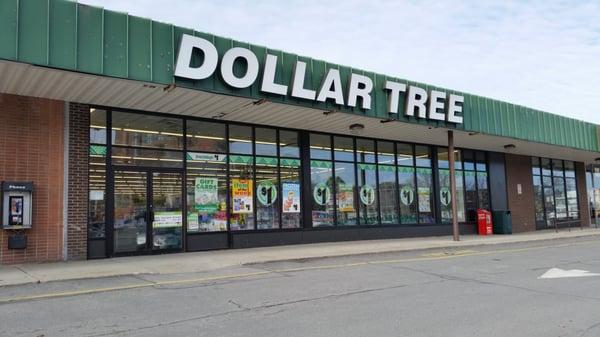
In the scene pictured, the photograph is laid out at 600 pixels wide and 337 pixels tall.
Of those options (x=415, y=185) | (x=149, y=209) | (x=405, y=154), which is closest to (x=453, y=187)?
(x=415, y=185)

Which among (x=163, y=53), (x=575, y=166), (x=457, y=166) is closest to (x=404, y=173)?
(x=457, y=166)

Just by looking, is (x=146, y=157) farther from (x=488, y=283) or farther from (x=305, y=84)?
(x=488, y=283)

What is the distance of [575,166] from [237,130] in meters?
22.7

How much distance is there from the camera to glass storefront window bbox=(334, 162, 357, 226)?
18297mm

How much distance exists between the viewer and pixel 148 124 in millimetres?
14273

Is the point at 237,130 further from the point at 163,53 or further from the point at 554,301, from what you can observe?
the point at 554,301

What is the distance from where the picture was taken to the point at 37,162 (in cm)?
1219

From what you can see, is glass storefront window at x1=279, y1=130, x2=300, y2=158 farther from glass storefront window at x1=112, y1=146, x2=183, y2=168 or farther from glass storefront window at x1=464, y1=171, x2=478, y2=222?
glass storefront window at x1=464, y1=171, x2=478, y2=222

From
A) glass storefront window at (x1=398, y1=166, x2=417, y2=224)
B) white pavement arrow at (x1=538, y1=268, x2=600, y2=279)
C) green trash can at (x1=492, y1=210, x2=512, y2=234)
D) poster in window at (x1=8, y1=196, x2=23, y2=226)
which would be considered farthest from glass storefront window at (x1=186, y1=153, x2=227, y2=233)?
green trash can at (x1=492, y1=210, x2=512, y2=234)

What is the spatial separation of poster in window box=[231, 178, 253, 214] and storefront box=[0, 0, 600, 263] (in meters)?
0.03

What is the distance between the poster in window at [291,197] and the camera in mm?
16812

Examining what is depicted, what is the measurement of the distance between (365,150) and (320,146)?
2.17 m

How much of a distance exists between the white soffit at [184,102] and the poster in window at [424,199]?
80.4 inches

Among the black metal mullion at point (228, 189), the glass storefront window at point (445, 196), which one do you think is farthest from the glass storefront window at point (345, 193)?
the glass storefront window at point (445, 196)
